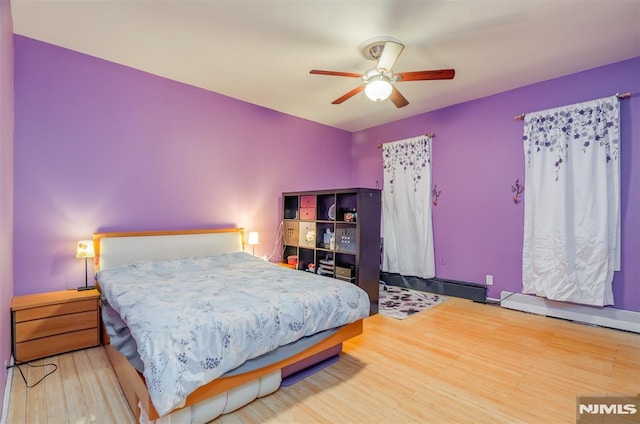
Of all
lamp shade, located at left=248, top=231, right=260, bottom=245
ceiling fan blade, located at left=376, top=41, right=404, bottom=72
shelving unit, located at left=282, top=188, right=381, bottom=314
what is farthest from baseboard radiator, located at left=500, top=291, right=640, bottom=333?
lamp shade, located at left=248, top=231, right=260, bottom=245

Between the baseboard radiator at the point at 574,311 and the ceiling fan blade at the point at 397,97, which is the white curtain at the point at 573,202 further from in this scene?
the ceiling fan blade at the point at 397,97

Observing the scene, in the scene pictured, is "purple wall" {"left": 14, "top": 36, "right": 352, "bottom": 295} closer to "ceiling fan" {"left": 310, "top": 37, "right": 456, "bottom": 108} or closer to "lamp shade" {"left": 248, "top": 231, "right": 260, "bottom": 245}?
"lamp shade" {"left": 248, "top": 231, "right": 260, "bottom": 245}

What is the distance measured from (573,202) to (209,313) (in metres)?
4.07

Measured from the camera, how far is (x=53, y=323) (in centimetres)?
264

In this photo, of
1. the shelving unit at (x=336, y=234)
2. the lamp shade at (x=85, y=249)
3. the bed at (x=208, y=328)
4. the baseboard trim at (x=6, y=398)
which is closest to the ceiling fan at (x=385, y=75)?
the shelving unit at (x=336, y=234)

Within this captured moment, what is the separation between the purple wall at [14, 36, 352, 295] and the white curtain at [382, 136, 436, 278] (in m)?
1.99

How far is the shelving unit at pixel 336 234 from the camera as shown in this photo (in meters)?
3.73

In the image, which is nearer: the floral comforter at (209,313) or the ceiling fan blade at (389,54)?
the floral comforter at (209,313)

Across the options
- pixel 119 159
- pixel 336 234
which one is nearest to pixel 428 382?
pixel 336 234

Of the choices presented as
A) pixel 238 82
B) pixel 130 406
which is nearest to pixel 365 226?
pixel 238 82

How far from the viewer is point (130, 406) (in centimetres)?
196

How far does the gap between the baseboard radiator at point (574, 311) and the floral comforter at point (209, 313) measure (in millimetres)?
2565

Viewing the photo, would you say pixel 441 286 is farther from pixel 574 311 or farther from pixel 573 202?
pixel 573 202

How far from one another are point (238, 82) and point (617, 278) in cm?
492
